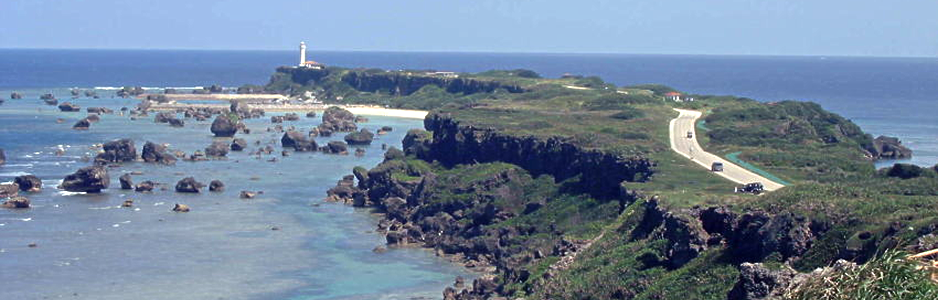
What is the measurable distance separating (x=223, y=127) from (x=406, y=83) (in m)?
56.1

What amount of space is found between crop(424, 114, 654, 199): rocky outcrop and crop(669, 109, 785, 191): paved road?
443 centimetres

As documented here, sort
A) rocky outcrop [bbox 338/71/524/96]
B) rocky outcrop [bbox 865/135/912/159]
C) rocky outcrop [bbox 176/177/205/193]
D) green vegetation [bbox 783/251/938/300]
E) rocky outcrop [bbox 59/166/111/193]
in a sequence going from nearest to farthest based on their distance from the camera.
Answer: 1. green vegetation [bbox 783/251/938/300]
2. rocky outcrop [bbox 59/166/111/193]
3. rocky outcrop [bbox 176/177/205/193]
4. rocky outcrop [bbox 865/135/912/159]
5. rocky outcrop [bbox 338/71/524/96]

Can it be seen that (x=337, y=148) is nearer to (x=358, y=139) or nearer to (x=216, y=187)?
(x=358, y=139)

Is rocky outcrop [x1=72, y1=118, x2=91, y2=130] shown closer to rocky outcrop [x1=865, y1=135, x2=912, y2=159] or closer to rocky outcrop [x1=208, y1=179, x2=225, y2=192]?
rocky outcrop [x1=208, y1=179, x2=225, y2=192]

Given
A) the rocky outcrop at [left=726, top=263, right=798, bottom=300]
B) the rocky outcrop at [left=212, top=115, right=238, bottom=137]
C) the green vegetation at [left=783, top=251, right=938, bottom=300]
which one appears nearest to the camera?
the green vegetation at [left=783, top=251, right=938, bottom=300]

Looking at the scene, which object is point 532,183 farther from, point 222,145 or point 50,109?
point 50,109

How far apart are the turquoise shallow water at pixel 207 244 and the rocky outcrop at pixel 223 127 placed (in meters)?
23.7

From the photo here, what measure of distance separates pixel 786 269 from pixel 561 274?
19.4 meters

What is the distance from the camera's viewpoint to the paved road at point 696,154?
209ft

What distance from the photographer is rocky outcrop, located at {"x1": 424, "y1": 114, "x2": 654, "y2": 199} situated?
6762cm

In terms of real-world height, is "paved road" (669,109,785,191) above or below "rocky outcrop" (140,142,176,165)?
above

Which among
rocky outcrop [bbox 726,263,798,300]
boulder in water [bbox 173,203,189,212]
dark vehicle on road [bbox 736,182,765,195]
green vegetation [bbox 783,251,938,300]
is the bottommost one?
boulder in water [bbox 173,203,189,212]

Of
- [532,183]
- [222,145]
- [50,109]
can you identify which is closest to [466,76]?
[50,109]

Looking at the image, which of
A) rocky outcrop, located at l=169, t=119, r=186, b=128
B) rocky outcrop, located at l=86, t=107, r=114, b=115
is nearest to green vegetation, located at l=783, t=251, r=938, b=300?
rocky outcrop, located at l=169, t=119, r=186, b=128
